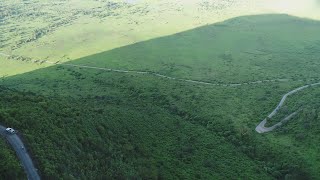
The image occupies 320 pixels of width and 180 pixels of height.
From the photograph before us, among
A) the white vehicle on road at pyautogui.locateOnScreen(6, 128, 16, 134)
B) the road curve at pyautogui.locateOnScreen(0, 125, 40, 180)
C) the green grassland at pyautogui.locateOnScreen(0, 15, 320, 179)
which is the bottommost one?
the green grassland at pyautogui.locateOnScreen(0, 15, 320, 179)

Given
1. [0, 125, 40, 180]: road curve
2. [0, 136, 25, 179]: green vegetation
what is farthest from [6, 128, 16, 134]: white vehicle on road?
[0, 136, 25, 179]: green vegetation

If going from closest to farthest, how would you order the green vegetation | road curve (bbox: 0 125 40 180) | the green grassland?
the green vegetation
road curve (bbox: 0 125 40 180)
the green grassland

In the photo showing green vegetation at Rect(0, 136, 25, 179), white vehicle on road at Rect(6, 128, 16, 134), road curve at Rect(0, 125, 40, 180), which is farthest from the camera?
white vehicle on road at Rect(6, 128, 16, 134)

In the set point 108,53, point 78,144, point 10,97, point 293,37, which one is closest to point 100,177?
point 78,144

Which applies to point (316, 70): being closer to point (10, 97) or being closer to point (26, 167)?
point (10, 97)

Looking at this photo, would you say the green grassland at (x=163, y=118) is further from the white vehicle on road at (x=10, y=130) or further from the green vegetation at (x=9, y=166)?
the green vegetation at (x=9, y=166)

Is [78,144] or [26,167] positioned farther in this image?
[78,144]

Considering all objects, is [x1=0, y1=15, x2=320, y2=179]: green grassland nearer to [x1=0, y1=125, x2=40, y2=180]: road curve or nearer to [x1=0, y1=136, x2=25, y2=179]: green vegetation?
[x1=0, y1=125, x2=40, y2=180]: road curve

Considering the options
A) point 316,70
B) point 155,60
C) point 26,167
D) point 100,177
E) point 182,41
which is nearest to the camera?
point 26,167

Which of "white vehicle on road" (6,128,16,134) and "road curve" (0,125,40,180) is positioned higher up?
"white vehicle on road" (6,128,16,134)
